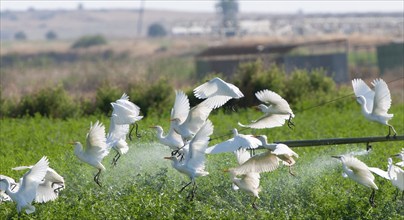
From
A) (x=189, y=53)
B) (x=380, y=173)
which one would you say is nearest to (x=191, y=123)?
(x=380, y=173)

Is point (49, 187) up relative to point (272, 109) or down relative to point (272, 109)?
down

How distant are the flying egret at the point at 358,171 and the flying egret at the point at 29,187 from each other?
133 inches

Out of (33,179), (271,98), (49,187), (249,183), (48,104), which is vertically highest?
(271,98)

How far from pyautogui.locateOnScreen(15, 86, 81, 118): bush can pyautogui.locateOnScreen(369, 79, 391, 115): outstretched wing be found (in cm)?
1433

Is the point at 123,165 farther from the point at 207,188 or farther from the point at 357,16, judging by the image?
the point at 357,16

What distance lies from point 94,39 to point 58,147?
63.0m

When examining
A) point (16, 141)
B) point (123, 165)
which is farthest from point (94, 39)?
point (123, 165)

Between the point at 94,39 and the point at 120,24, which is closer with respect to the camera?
the point at 94,39

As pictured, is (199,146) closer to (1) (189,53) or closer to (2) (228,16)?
(1) (189,53)

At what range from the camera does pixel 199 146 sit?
11.8 m

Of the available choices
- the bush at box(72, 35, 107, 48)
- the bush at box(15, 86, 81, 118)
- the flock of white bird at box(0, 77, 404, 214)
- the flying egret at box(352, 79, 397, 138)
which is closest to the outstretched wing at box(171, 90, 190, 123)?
the flock of white bird at box(0, 77, 404, 214)

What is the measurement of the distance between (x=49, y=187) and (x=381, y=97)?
4076 millimetres

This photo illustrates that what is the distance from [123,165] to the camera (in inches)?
571

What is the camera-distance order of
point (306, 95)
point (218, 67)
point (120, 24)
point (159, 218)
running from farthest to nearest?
point (120, 24) < point (218, 67) < point (306, 95) < point (159, 218)
